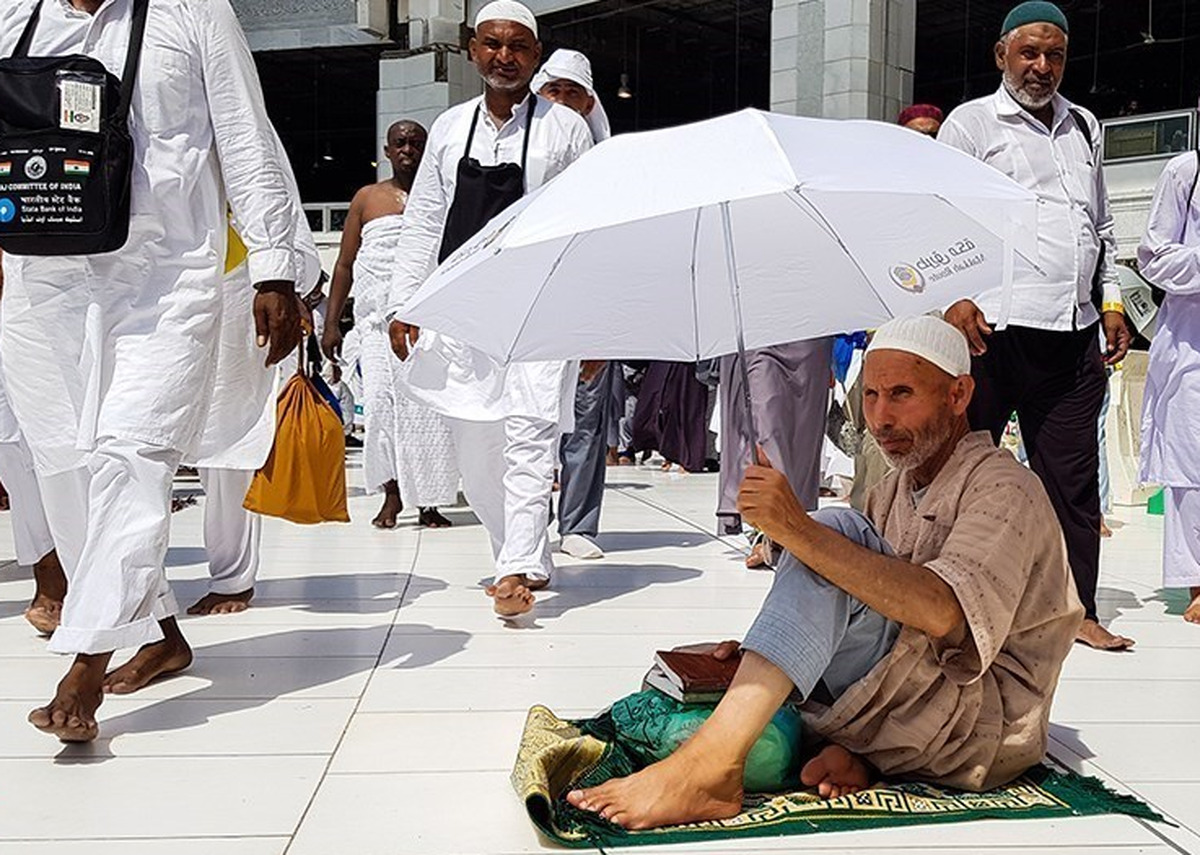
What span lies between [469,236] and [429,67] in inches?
545

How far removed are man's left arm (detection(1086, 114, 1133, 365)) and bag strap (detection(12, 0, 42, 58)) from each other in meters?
2.76

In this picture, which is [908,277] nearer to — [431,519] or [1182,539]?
[1182,539]

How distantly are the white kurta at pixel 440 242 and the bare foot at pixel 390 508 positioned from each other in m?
2.13

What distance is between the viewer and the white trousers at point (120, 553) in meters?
2.67

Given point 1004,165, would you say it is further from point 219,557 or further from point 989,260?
point 219,557

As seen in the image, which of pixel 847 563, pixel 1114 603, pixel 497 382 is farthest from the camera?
pixel 1114 603

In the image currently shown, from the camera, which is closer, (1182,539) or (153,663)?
(153,663)

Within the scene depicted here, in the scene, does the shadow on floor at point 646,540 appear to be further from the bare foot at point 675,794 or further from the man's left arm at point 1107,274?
the bare foot at point 675,794

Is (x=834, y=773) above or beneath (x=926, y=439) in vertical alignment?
beneath

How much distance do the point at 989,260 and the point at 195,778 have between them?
1.86 m

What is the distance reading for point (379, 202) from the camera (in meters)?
6.56

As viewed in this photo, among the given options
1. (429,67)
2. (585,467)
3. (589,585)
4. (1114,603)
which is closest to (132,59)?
(589,585)

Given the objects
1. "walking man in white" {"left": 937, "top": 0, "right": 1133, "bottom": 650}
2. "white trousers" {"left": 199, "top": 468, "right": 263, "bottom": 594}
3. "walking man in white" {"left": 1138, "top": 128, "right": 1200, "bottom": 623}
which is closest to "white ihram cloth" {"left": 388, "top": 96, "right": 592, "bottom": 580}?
"white trousers" {"left": 199, "top": 468, "right": 263, "bottom": 594}

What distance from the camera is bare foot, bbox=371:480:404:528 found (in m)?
6.53
